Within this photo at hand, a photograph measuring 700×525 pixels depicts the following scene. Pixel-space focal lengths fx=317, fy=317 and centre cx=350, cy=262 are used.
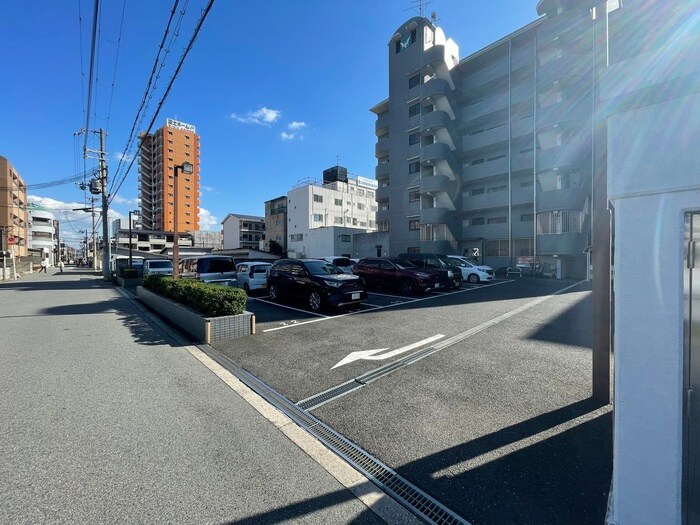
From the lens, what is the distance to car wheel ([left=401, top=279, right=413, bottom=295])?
1212 cm

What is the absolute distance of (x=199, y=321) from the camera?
6.23 metres

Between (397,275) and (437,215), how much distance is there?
15.3 meters

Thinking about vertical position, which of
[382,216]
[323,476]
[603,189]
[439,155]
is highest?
[439,155]

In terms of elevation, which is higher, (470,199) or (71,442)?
(470,199)

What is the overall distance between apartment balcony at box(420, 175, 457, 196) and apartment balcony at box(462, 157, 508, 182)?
1.41 metres

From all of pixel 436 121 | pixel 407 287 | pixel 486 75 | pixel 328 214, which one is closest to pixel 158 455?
pixel 407 287

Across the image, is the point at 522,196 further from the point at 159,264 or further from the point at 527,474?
the point at 527,474

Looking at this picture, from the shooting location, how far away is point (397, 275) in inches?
497

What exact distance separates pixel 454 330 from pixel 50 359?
7147 millimetres

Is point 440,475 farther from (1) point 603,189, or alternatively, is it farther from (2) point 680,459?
(1) point 603,189

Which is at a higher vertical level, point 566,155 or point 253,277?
point 566,155

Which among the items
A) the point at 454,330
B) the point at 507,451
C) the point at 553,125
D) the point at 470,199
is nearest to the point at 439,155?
the point at 470,199

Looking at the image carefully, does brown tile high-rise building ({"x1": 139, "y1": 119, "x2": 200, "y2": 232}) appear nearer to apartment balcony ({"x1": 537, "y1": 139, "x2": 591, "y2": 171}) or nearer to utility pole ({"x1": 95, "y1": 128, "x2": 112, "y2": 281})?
utility pole ({"x1": 95, "y1": 128, "x2": 112, "y2": 281})

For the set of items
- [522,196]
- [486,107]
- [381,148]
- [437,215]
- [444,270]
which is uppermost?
[486,107]
